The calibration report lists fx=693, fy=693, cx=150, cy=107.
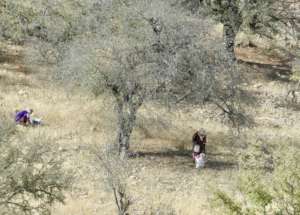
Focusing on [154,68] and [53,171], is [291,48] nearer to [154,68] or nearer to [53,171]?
[154,68]

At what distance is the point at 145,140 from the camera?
2148 centimetres

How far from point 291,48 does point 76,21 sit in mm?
14864

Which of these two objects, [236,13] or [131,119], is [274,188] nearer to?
[131,119]

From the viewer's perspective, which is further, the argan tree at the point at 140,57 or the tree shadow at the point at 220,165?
the tree shadow at the point at 220,165

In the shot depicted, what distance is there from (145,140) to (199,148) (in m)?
2.53

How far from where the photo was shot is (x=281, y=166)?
33.1 feet

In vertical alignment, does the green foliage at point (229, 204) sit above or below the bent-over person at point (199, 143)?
above

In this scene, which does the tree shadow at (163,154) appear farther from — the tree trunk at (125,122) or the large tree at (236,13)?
the large tree at (236,13)

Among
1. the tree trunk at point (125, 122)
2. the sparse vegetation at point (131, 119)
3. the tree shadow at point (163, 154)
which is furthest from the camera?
the tree shadow at point (163, 154)

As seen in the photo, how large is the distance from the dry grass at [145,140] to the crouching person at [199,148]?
0.95 ft

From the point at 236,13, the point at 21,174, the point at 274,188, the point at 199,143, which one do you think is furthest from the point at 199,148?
the point at 236,13

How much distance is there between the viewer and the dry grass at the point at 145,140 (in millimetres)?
17609

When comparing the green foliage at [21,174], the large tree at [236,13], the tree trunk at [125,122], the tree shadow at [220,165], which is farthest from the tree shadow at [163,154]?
the large tree at [236,13]

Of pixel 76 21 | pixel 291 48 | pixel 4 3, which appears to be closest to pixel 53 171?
pixel 76 21
